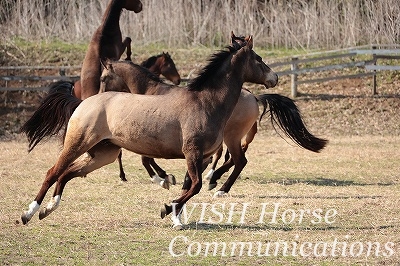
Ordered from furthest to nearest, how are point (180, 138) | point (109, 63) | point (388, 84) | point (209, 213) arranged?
point (388, 84), point (109, 63), point (209, 213), point (180, 138)

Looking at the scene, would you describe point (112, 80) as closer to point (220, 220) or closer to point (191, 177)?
point (191, 177)

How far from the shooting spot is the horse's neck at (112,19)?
12375mm

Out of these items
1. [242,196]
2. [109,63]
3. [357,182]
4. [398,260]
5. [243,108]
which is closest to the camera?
[398,260]

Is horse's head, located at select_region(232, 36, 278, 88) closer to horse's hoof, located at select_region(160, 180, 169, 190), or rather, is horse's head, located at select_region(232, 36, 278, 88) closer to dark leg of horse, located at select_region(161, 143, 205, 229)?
dark leg of horse, located at select_region(161, 143, 205, 229)

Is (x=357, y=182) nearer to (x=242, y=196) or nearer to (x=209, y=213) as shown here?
(x=242, y=196)

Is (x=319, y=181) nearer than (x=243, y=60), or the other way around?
(x=243, y=60)

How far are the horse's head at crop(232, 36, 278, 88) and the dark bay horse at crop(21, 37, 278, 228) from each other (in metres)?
0.27

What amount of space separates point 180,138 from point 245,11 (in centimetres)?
1746

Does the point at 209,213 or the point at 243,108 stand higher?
the point at 243,108

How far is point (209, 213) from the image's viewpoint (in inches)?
369

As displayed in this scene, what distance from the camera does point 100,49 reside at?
12117 mm

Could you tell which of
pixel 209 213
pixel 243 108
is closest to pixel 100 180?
pixel 243 108

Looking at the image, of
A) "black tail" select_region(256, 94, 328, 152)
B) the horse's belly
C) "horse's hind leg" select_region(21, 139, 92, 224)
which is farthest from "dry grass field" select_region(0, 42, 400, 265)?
the horse's belly

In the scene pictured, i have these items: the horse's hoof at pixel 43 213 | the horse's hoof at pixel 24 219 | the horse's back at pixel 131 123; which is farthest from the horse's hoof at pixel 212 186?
the horse's hoof at pixel 24 219
